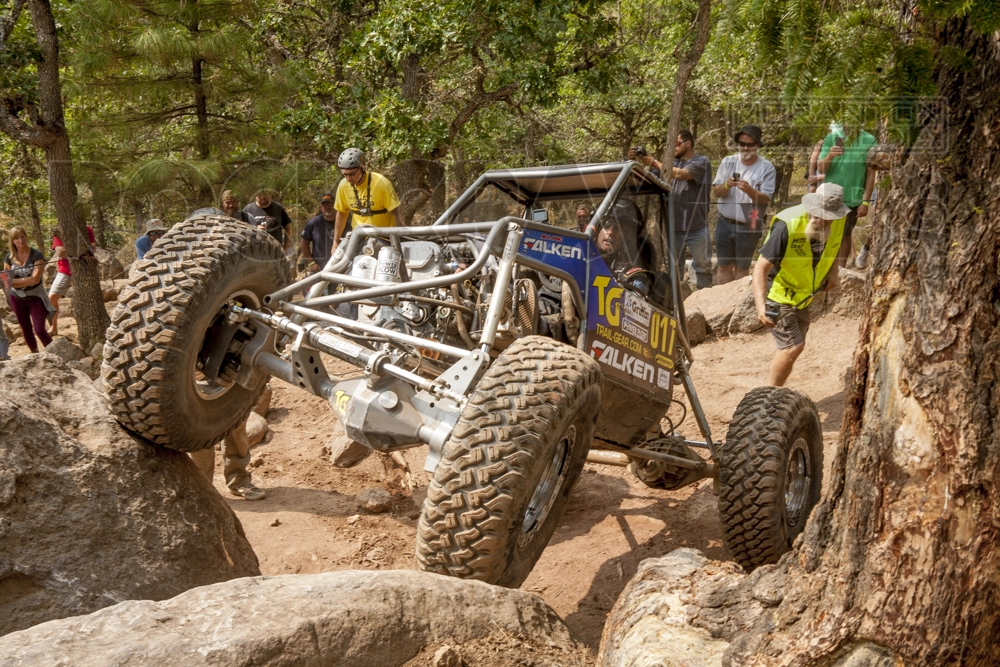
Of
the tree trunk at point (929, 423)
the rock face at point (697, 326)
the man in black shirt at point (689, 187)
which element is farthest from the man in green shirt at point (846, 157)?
the rock face at point (697, 326)

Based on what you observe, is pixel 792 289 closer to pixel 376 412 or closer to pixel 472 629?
pixel 376 412

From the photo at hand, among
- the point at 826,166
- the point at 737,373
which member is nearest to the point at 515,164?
the point at 737,373

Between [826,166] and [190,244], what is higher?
[826,166]

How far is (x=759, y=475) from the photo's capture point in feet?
14.6

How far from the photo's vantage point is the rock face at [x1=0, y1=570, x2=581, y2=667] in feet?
6.88

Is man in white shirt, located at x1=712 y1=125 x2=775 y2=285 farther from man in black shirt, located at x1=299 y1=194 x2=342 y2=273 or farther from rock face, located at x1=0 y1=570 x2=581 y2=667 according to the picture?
rock face, located at x1=0 y1=570 x2=581 y2=667

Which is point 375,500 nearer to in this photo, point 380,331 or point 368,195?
point 380,331

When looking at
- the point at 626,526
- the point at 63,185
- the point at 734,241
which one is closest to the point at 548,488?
the point at 626,526

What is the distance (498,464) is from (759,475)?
1918 millimetres

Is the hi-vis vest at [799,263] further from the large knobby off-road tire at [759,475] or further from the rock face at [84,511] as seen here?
the rock face at [84,511]

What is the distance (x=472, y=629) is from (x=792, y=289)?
4592mm

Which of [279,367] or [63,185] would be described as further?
[63,185]

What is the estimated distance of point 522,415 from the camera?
A: 316 centimetres

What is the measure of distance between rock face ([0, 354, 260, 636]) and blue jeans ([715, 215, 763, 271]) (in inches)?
239
